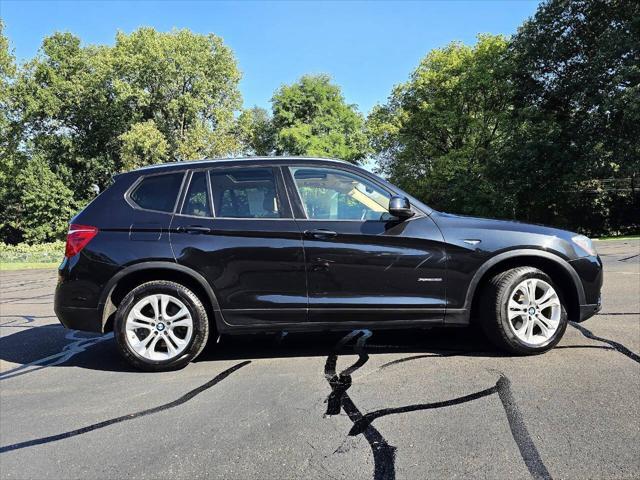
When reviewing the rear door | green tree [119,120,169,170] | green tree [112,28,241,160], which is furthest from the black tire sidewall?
green tree [112,28,241,160]

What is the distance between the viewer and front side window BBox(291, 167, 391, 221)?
4504 millimetres

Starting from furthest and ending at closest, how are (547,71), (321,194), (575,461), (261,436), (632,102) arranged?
1. (547,71)
2. (632,102)
3. (321,194)
4. (261,436)
5. (575,461)

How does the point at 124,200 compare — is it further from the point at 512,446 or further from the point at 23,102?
the point at 23,102

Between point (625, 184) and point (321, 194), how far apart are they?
1276 inches

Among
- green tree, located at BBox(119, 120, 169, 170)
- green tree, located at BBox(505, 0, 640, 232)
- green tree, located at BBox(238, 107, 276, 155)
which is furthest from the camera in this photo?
green tree, located at BBox(238, 107, 276, 155)

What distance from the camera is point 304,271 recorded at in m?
4.39

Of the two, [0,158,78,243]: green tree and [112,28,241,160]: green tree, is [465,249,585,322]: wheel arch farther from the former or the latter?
[0,158,78,243]: green tree

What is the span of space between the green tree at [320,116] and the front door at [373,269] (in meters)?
44.0

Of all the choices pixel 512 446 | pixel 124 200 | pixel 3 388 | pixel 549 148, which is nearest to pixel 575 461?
pixel 512 446

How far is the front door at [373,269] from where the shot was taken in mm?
4379

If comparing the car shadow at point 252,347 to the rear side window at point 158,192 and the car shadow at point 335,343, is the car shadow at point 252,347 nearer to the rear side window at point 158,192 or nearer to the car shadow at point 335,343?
the car shadow at point 335,343

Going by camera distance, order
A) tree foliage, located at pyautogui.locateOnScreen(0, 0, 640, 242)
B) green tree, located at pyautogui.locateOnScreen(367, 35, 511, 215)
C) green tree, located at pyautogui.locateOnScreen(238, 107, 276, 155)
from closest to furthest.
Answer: tree foliage, located at pyautogui.locateOnScreen(0, 0, 640, 242) → green tree, located at pyautogui.locateOnScreen(367, 35, 511, 215) → green tree, located at pyautogui.locateOnScreen(238, 107, 276, 155)

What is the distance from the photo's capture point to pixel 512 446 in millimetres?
2822

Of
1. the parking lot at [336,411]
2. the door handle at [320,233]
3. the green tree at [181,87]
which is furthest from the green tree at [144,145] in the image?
the door handle at [320,233]
